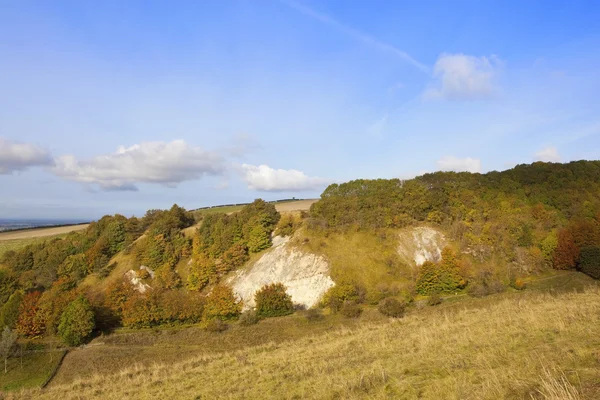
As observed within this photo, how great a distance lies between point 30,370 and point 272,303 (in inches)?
1165

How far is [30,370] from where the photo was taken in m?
37.4

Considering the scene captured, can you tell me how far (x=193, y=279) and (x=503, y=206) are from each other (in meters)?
62.7

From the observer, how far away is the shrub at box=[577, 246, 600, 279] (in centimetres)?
5097

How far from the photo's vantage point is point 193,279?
61.4m

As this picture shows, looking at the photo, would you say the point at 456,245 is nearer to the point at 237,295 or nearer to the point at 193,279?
the point at 237,295

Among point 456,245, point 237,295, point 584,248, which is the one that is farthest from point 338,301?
point 584,248

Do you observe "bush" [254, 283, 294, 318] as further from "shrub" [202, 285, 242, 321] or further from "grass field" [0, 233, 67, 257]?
"grass field" [0, 233, 67, 257]

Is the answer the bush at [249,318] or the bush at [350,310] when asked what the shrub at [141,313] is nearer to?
the bush at [249,318]

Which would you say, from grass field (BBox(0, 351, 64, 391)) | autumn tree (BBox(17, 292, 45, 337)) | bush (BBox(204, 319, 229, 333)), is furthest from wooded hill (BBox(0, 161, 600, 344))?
grass field (BBox(0, 351, 64, 391))

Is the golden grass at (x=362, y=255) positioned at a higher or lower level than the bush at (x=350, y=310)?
higher

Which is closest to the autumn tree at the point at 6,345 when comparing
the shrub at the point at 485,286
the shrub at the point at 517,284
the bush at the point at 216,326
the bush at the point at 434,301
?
the bush at the point at 216,326

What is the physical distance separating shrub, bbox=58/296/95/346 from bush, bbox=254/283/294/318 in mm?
23526

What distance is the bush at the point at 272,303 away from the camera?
1980 inches

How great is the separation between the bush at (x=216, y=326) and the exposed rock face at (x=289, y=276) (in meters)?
7.48
